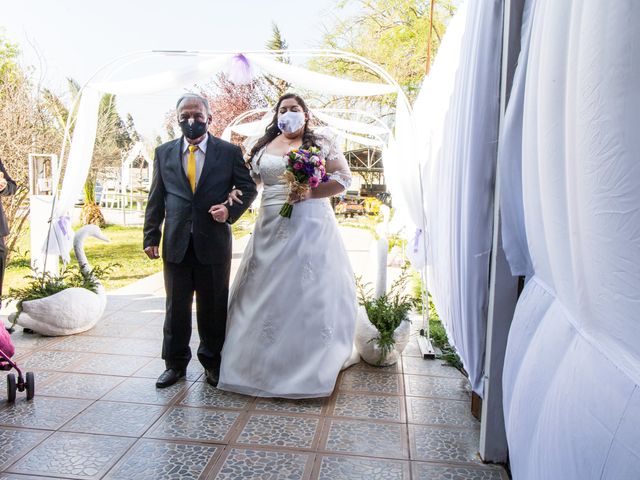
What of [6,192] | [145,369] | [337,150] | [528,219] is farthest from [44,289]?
[528,219]

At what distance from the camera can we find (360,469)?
2.71 m

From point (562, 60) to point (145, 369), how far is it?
357 centimetres

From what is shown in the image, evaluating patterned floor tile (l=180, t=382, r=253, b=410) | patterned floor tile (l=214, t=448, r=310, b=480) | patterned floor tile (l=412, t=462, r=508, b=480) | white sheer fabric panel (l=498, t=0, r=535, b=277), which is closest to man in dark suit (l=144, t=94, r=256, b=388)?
patterned floor tile (l=180, t=382, r=253, b=410)

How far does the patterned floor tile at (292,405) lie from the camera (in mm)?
3424

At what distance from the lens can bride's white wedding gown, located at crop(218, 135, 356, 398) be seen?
3.67 m

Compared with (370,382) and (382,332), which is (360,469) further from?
(382,332)

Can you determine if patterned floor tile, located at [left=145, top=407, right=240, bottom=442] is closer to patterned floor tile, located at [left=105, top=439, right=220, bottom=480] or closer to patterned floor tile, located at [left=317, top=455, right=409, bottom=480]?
patterned floor tile, located at [left=105, top=439, right=220, bottom=480]

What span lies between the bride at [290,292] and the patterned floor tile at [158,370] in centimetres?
36

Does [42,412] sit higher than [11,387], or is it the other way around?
[11,387]

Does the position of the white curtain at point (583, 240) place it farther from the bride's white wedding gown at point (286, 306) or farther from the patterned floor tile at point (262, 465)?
the bride's white wedding gown at point (286, 306)

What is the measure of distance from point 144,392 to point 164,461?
984mm

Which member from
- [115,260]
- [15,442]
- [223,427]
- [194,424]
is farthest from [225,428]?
[115,260]

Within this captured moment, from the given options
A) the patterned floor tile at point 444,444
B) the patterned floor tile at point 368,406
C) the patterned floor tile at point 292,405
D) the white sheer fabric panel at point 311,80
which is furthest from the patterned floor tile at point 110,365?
the white sheer fabric panel at point 311,80

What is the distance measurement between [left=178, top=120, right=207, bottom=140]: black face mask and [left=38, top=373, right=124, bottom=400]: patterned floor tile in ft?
5.87
